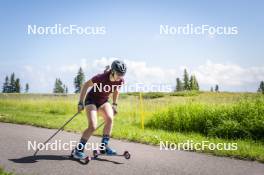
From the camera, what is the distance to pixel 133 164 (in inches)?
295

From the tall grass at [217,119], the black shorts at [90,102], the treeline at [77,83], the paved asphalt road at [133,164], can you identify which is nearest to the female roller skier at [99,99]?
the black shorts at [90,102]

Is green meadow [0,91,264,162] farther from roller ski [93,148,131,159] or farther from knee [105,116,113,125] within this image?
knee [105,116,113,125]

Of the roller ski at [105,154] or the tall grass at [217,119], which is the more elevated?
the tall grass at [217,119]

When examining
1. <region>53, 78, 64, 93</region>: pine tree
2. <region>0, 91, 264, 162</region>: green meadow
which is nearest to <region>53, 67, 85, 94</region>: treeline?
<region>53, 78, 64, 93</region>: pine tree

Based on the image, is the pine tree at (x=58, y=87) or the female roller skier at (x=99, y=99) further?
the pine tree at (x=58, y=87)

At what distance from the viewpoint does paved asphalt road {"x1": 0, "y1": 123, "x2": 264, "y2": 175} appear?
22.5 feet

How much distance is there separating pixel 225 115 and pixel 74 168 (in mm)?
6873

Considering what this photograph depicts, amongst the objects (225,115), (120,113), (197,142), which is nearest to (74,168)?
(197,142)

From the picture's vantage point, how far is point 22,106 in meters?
28.1

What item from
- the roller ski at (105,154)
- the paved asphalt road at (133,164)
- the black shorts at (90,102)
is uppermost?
the black shorts at (90,102)

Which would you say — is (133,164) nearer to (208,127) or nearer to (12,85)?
(208,127)

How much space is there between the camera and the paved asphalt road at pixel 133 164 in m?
6.86

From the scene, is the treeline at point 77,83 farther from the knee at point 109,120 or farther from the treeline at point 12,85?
the knee at point 109,120

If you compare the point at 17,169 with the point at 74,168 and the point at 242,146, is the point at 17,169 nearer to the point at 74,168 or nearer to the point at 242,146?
the point at 74,168
